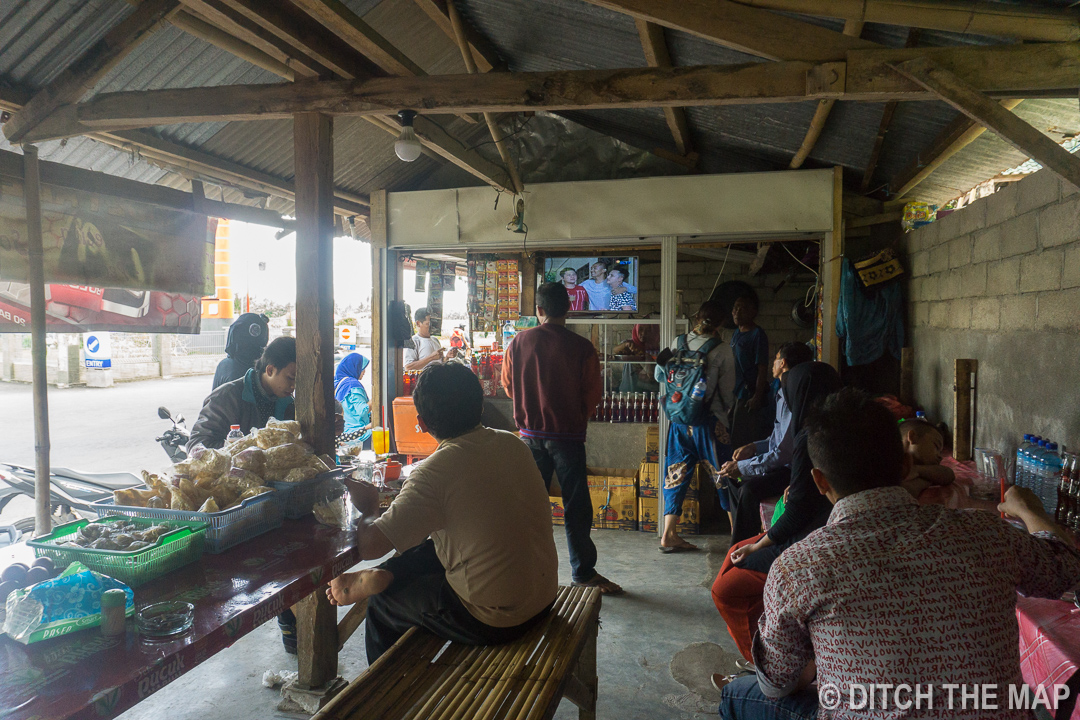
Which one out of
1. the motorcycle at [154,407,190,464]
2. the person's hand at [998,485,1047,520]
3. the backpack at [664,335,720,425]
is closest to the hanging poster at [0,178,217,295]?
the motorcycle at [154,407,190,464]

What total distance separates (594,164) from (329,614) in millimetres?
4142

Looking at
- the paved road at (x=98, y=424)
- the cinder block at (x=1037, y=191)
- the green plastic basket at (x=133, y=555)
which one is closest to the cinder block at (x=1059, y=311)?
the cinder block at (x=1037, y=191)

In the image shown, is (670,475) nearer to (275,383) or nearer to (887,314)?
(887,314)

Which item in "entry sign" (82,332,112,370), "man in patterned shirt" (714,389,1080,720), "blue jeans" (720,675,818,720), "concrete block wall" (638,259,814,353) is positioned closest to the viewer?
"man in patterned shirt" (714,389,1080,720)

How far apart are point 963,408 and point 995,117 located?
1951mm

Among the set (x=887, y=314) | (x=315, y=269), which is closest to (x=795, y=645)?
(x=315, y=269)

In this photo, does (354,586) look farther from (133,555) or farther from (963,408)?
(963,408)

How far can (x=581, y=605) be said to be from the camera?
244 cm

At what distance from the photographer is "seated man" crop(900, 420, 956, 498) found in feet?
9.11

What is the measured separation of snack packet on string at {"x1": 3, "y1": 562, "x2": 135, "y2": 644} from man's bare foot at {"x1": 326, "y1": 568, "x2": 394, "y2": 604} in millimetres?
600

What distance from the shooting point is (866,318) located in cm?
484

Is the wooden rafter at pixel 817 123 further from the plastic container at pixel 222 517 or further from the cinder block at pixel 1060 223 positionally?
the plastic container at pixel 222 517

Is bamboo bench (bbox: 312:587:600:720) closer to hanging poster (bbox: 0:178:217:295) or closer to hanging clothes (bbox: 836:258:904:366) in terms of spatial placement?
hanging poster (bbox: 0:178:217:295)

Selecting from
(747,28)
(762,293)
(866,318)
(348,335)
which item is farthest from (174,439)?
(348,335)
